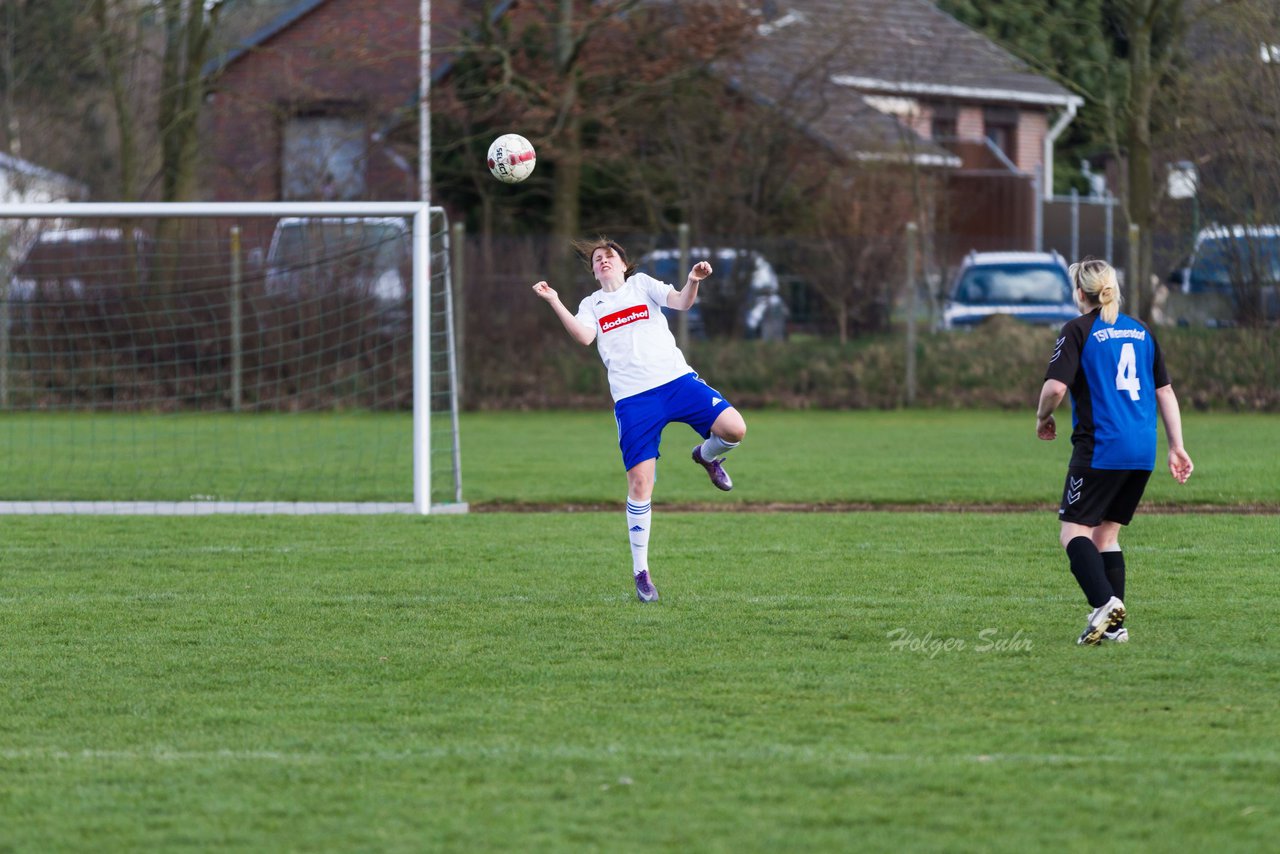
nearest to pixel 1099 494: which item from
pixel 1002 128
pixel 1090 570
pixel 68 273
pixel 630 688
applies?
pixel 1090 570

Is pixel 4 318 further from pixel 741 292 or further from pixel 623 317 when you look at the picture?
pixel 623 317

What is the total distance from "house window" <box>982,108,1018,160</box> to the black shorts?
2988 cm

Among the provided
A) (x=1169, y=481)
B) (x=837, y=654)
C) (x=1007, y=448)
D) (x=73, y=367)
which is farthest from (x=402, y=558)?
(x=73, y=367)

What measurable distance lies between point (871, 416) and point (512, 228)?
346 inches

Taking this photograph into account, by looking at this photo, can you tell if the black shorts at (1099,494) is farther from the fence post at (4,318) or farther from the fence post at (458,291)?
the fence post at (458,291)

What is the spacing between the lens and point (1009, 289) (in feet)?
72.5

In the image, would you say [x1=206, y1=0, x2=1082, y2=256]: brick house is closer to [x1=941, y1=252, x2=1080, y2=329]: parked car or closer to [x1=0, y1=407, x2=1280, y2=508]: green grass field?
[x1=941, y1=252, x2=1080, y2=329]: parked car

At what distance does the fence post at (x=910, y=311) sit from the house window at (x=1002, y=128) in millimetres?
15449

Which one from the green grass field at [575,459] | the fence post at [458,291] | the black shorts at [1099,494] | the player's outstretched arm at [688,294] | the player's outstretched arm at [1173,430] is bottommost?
the green grass field at [575,459]

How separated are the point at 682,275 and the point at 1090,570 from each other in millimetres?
14790

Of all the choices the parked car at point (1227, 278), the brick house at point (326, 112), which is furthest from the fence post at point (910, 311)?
the brick house at point (326, 112)

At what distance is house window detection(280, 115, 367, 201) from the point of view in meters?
26.6

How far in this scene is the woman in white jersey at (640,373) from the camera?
316 inches

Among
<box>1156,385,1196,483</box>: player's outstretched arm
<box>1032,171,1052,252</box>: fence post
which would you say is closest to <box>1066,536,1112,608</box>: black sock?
<box>1156,385,1196,483</box>: player's outstretched arm
